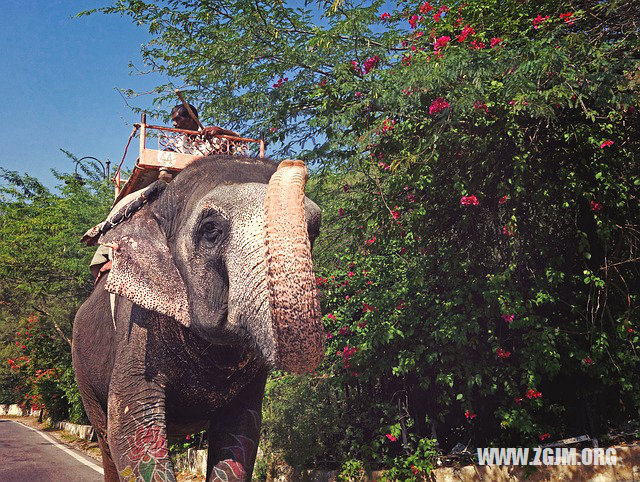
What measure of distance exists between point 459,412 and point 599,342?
1.81 metres

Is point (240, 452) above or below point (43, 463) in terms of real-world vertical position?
above

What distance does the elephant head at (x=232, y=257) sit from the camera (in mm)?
1957

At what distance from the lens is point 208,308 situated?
229 cm

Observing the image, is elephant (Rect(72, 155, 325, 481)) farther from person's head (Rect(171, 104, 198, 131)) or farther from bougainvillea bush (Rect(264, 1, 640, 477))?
bougainvillea bush (Rect(264, 1, 640, 477))

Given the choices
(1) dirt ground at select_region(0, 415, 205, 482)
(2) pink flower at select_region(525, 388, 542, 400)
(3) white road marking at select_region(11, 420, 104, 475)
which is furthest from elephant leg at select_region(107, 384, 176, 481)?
(3) white road marking at select_region(11, 420, 104, 475)

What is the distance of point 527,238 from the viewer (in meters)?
5.68

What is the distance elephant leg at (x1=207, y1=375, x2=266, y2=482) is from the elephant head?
0.84m

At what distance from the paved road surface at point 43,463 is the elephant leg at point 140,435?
593cm

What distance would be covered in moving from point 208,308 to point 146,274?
410 mm

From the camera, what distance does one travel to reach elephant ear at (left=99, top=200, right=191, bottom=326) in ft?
8.06

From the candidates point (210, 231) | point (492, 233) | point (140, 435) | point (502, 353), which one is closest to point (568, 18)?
point (492, 233)

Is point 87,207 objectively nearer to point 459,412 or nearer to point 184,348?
point 459,412

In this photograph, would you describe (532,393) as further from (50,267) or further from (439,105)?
(50,267)

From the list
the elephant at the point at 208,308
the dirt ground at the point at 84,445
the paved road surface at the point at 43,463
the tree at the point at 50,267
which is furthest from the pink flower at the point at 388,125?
the tree at the point at 50,267
